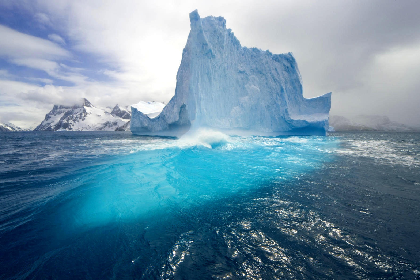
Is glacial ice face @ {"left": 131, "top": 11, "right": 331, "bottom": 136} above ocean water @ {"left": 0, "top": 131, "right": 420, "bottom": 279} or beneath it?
above

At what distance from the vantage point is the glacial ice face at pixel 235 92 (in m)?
21.8

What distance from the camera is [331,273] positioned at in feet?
7.54

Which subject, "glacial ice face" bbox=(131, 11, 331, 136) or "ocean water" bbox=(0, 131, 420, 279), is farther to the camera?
"glacial ice face" bbox=(131, 11, 331, 136)

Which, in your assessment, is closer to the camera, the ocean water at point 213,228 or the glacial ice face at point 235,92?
the ocean water at point 213,228

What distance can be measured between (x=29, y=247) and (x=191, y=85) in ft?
67.9

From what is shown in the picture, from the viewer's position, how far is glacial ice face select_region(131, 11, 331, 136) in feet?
71.4

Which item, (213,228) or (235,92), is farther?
(235,92)

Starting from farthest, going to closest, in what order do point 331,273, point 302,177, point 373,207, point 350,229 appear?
1. point 302,177
2. point 373,207
3. point 350,229
4. point 331,273

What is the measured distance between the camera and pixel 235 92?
79.7ft

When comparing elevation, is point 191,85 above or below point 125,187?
above

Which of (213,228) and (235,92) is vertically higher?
(235,92)

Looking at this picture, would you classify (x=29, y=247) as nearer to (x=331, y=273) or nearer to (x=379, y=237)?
(x=331, y=273)

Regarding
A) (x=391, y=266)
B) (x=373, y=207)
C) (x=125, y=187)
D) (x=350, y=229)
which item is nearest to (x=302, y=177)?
(x=373, y=207)

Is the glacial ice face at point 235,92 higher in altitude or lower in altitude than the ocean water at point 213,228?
higher
